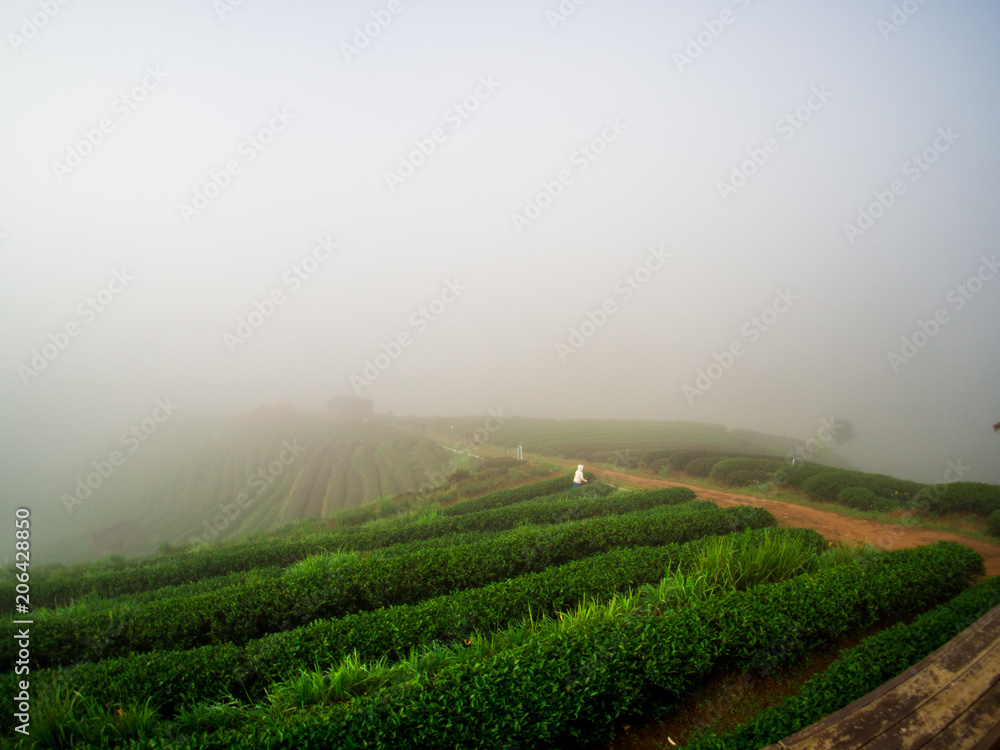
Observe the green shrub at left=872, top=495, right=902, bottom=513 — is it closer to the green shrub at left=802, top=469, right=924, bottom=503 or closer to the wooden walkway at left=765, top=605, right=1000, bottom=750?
the green shrub at left=802, top=469, right=924, bottom=503

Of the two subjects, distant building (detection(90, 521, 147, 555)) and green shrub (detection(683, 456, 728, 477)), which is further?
distant building (detection(90, 521, 147, 555))

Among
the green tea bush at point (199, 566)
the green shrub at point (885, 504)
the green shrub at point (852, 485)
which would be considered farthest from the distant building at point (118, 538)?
the green shrub at point (885, 504)

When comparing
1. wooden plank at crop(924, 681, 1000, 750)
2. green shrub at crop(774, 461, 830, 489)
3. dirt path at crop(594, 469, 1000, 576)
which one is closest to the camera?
wooden plank at crop(924, 681, 1000, 750)

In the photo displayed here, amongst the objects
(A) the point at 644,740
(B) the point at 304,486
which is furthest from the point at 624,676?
(B) the point at 304,486

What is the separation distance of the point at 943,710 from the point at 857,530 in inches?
Answer: 361

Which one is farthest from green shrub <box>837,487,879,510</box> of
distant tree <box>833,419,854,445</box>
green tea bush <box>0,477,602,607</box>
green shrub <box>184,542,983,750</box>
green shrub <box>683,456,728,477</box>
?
distant tree <box>833,419,854,445</box>

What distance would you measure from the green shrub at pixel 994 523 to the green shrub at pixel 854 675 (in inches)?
Answer: 213

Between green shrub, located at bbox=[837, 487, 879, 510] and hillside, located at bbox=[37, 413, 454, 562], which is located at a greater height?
green shrub, located at bbox=[837, 487, 879, 510]

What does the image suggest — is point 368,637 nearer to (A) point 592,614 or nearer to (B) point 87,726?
(B) point 87,726

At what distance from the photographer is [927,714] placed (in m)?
2.46

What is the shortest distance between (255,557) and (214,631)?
15.7 feet

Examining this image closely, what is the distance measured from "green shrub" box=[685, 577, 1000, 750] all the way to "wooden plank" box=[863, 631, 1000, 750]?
94cm

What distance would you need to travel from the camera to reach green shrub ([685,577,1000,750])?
3197mm

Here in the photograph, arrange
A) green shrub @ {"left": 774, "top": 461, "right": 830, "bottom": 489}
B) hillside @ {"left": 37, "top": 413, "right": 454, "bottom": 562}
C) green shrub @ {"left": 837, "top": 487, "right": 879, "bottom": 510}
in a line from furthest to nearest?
hillside @ {"left": 37, "top": 413, "right": 454, "bottom": 562} → green shrub @ {"left": 774, "top": 461, "right": 830, "bottom": 489} → green shrub @ {"left": 837, "top": 487, "right": 879, "bottom": 510}
